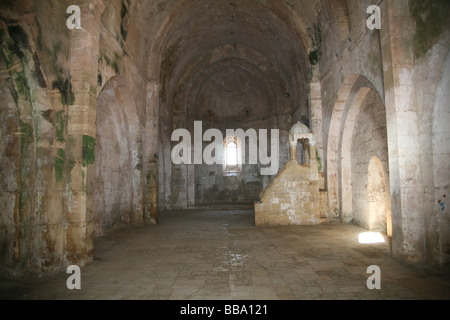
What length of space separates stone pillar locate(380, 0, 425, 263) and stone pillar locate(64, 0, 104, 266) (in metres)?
6.41

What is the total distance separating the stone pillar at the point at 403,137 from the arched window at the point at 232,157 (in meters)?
13.7

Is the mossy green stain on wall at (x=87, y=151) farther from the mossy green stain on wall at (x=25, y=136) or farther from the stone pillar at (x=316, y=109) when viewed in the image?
the stone pillar at (x=316, y=109)

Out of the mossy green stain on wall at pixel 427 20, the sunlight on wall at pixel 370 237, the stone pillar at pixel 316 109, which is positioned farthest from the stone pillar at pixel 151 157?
the mossy green stain on wall at pixel 427 20

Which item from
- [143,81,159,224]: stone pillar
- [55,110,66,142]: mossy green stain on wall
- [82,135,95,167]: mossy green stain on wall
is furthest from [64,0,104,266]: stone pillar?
[143,81,159,224]: stone pillar

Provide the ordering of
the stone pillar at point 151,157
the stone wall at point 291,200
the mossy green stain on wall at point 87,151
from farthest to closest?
the stone pillar at point 151,157 < the stone wall at point 291,200 < the mossy green stain on wall at point 87,151

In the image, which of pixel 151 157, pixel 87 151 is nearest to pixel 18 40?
pixel 87 151

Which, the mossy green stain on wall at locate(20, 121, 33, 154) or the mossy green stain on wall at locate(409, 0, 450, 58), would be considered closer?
the mossy green stain on wall at locate(409, 0, 450, 58)

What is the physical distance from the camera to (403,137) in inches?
221

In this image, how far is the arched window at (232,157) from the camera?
19.3m

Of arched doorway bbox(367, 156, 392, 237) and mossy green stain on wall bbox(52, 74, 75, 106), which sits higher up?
mossy green stain on wall bbox(52, 74, 75, 106)

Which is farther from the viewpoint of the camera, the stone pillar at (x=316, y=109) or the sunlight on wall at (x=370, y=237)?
the stone pillar at (x=316, y=109)

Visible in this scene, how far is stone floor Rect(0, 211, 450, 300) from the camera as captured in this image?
414 cm

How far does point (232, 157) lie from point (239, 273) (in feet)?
48.1

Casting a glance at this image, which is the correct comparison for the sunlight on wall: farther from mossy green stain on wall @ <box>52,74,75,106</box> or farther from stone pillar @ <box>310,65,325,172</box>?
mossy green stain on wall @ <box>52,74,75,106</box>
